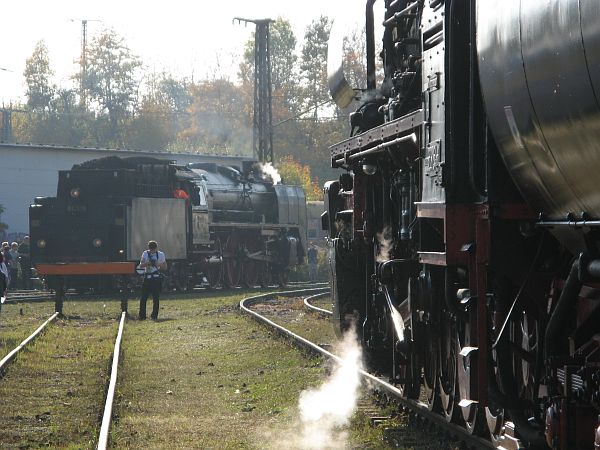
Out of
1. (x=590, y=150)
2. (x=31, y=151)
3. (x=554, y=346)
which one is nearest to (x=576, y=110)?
(x=590, y=150)

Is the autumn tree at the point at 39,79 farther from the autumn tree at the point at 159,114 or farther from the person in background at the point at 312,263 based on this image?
the person in background at the point at 312,263

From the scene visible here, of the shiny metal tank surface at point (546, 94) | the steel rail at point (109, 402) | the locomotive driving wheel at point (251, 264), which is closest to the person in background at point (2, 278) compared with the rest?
the steel rail at point (109, 402)

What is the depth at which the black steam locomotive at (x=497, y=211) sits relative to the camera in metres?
5.20

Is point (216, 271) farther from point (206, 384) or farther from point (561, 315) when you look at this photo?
point (561, 315)

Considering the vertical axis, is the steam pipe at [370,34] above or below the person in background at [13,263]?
above

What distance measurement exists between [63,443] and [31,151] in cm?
4128

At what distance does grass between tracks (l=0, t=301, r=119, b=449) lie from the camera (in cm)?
973

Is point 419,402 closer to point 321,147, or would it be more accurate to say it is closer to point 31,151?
point 31,151

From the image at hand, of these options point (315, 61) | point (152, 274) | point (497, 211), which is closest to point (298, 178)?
point (315, 61)

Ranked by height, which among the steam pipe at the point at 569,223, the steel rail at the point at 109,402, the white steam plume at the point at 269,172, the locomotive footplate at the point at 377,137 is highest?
the white steam plume at the point at 269,172

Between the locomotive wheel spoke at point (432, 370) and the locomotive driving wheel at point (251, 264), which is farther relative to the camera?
the locomotive driving wheel at point (251, 264)

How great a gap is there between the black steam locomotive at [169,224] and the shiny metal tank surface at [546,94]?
2007 cm

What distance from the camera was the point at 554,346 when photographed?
605 centimetres

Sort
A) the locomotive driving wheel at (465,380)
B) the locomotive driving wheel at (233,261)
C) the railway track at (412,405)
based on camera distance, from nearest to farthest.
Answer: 1. the locomotive driving wheel at (465,380)
2. the railway track at (412,405)
3. the locomotive driving wheel at (233,261)
